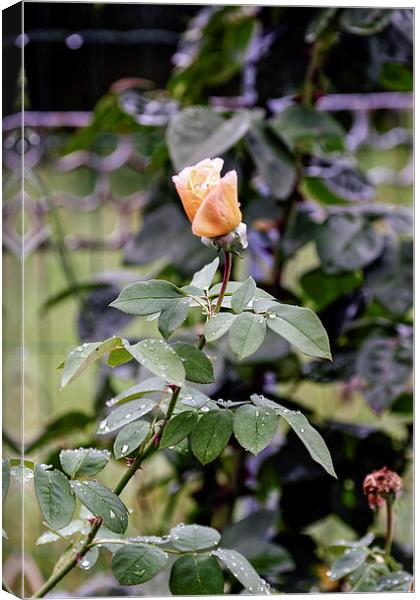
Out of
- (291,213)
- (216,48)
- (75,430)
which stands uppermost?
(216,48)

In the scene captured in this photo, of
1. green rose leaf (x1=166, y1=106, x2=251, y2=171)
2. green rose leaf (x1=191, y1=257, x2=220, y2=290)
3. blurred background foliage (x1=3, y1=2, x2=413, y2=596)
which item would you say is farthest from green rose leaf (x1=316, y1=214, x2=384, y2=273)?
green rose leaf (x1=191, y1=257, x2=220, y2=290)

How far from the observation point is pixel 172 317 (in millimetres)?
410

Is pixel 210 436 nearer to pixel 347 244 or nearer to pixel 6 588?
pixel 6 588

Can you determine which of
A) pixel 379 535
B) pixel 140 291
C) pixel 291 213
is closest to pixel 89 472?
pixel 140 291

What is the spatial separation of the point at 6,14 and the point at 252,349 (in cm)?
26

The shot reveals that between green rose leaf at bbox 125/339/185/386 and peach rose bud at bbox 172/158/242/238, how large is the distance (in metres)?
0.06

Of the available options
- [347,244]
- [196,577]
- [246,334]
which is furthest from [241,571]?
[347,244]

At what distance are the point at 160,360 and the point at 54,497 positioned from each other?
0.28ft

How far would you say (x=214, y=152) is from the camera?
3.01ft

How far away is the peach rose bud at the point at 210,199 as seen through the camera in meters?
0.40

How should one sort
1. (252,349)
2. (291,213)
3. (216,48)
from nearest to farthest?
1. (252,349)
2. (291,213)
3. (216,48)

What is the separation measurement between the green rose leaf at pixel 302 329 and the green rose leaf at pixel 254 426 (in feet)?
0.12

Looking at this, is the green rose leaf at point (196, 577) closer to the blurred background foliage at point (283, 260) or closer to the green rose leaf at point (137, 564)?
the green rose leaf at point (137, 564)

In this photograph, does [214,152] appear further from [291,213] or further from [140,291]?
[140,291]
